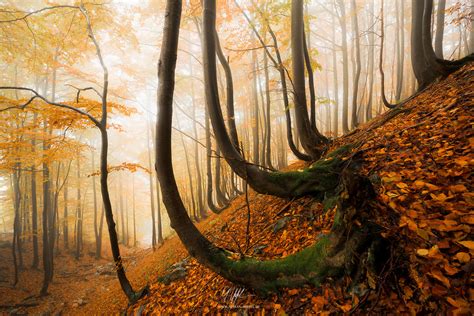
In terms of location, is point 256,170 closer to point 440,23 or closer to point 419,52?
point 419,52

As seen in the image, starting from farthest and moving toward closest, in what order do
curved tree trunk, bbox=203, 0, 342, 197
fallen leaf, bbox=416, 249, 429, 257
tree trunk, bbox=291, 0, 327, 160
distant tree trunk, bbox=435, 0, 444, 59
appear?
distant tree trunk, bbox=435, 0, 444, 59
tree trunk, bbox=291, 0, 327, 160
curved tree trunk, bbox=203, 0, 342, 197
fallen leaf, bbox=416, 249, 429, 257

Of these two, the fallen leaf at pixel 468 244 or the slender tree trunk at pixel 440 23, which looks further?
the slender tree trunk at pixel 440 23

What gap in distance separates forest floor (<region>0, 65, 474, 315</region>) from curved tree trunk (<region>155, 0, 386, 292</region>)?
0.47ft

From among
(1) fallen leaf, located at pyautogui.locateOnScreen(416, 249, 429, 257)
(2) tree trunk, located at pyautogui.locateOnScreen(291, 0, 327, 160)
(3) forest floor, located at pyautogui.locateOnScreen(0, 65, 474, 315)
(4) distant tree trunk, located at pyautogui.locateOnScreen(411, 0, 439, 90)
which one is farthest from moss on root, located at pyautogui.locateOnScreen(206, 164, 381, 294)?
(4) distant tree trunk, located at pyautogui.locateOnScreen(411, 0, 439, 90)

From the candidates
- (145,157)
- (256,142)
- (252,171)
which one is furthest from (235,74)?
(252,171)

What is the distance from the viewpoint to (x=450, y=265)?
1.49 meters

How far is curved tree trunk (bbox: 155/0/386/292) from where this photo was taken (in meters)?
1.99

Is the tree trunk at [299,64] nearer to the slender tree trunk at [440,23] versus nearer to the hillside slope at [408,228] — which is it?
the hillside slope at [408,228]

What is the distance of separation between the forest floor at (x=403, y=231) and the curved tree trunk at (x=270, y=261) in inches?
5.6

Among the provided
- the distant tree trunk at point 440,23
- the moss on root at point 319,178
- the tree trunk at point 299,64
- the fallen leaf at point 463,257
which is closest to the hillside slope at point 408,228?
the fallen leaf at point 463,257

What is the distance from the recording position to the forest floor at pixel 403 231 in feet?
5.04

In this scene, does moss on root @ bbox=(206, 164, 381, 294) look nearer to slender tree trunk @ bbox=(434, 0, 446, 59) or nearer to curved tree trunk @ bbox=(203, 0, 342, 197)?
curved tree trunk @ bbox=(203, 0, 342, 197)

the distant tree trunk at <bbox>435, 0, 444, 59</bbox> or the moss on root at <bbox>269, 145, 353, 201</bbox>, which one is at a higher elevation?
the distant tree trunk at <bbox>435, 0, 444, 59</bbox>

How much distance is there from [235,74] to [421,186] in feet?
44.0
